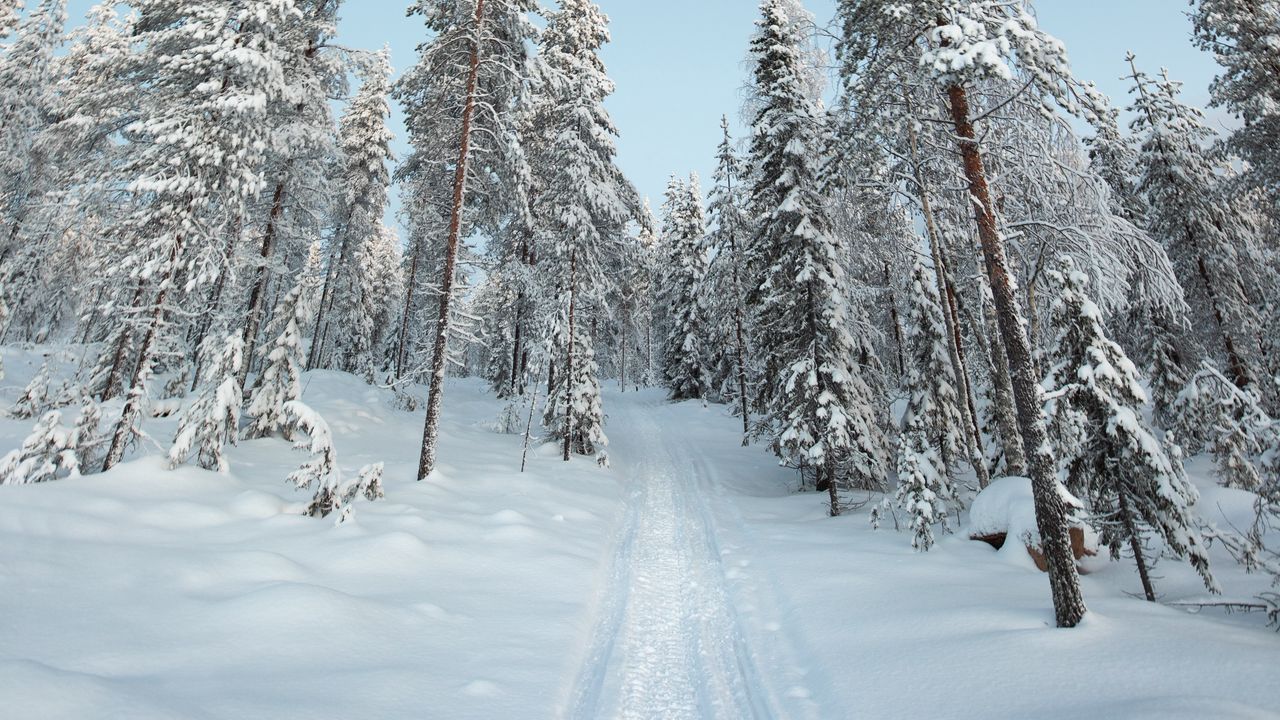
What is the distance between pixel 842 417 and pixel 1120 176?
1494 cm

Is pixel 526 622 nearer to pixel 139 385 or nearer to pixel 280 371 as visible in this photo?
pixel 139 385

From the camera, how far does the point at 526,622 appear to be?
22.7ft

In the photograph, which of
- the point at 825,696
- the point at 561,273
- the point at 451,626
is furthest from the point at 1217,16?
the point at 451,626

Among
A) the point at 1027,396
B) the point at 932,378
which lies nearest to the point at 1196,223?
the point at 932,378

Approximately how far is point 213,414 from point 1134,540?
15853mm

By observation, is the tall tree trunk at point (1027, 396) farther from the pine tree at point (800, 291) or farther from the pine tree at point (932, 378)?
the pine tree at point (932, 378)

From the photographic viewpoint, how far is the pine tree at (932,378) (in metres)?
19.3

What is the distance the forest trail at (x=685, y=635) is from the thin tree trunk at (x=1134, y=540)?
5.45 meters

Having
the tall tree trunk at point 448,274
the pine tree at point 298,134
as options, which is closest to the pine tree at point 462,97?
the tall tree trunk at point 448,274

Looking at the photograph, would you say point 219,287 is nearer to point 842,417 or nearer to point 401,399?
point 401,399

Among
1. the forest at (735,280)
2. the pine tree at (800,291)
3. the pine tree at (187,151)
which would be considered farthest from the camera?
the pine tree at (800,291)

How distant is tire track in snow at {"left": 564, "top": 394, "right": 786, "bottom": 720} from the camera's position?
5.47 metres

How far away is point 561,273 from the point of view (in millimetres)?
19359

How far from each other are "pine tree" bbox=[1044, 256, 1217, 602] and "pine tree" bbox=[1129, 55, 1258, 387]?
15.4 m
